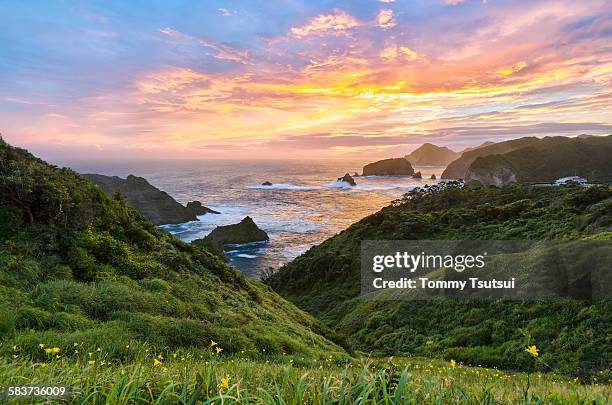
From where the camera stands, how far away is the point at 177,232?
3108 inches

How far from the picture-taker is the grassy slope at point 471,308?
41.2ft

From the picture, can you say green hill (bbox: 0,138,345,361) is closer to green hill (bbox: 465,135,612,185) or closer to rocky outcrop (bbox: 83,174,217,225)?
rocky outcrop (bbox: 83,174,217,225)

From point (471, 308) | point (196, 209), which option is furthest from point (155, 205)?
point (471, 308)

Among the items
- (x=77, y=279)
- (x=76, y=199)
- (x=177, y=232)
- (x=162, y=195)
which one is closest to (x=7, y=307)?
(x=77, y=279)

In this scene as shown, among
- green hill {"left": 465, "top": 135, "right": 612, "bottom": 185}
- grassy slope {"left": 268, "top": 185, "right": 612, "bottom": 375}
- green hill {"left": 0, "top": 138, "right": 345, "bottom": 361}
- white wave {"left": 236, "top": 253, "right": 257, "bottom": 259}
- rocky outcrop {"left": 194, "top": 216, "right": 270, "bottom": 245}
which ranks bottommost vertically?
white wave {"left": 236, "top": 253, "right": 257, "bottom": 259}

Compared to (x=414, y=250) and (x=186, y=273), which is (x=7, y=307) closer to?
(x=186, y=273)

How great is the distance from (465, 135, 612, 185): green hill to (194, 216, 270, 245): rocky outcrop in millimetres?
98977

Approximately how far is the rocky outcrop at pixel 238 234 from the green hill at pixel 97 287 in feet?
188

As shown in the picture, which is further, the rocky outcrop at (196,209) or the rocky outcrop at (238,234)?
the rocky outcrop at (196,209)

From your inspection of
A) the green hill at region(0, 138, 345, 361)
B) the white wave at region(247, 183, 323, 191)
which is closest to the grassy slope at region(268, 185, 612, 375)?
the green hill at region(0, 138, 345, 361)

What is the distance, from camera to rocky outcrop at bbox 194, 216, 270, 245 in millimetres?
70188

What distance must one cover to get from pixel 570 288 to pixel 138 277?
16.3 meters

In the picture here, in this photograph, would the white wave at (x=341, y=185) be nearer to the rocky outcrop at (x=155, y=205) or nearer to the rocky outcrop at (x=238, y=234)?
the rocky outcrop at (x=155, y=205)

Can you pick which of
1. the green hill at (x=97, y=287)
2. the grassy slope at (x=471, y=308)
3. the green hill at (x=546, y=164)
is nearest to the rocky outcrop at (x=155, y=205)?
the grassy slope at (x=471, y=308)
